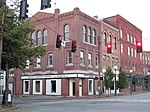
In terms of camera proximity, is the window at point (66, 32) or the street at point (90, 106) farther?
the window at point (66, 32)

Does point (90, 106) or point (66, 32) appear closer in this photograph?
point (90, 106)

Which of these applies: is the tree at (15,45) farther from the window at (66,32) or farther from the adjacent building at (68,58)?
the window at (66,32)

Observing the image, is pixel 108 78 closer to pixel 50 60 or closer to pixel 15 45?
pixel 50 60

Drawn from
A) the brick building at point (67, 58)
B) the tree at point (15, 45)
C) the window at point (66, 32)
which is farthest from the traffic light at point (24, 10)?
the window at point (66, 32)

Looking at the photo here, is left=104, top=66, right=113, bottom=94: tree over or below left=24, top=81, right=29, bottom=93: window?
over

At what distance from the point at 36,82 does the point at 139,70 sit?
30.8 meters

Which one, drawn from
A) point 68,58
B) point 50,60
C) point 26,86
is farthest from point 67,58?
point 26,86

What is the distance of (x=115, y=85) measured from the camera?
47.4m

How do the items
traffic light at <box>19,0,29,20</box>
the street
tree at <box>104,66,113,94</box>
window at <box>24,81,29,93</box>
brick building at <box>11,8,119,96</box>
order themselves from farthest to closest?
window at <box>24,81,29,93</box>
tree at <box>104,66,113,94</box>
brick building at <box>11,8,119,96</box>
the street
traffic light at <box>19,0,29,20</box>

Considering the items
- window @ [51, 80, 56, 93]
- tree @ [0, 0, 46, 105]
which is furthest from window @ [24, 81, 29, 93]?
tree @ [0, 0, 46, 105]

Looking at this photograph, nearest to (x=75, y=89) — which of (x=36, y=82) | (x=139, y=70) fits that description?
(x=36, y=82)

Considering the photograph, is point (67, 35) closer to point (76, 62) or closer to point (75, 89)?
point (76, 62)

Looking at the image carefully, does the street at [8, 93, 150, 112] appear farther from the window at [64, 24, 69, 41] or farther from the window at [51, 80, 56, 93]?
the window at [64, 24, 69, 41]

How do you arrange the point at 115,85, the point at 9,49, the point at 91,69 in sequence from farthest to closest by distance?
the point at 115,85 → the point at 91,69 → the point at 9,49
